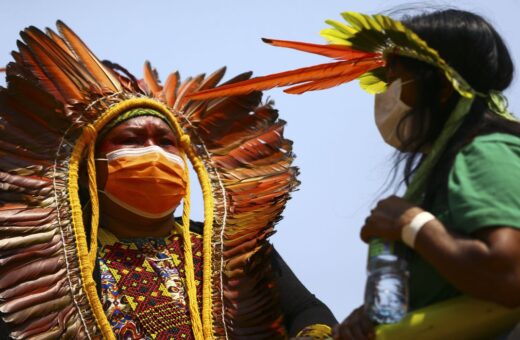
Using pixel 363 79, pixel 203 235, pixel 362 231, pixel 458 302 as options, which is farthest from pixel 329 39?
pixel 203 235

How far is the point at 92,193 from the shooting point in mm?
4906

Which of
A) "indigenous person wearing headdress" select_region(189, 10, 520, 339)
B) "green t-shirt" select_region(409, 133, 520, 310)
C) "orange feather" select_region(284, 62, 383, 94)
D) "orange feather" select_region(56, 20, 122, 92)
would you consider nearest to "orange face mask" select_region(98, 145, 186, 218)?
"orange feather" select_region(56, 20, 122, 92)

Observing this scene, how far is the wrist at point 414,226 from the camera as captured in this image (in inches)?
109

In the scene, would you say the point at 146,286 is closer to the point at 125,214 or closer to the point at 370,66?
the point at 125,214

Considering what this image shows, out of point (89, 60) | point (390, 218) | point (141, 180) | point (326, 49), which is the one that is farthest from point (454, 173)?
point (89, 60)

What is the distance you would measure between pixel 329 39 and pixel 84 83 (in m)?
1.84

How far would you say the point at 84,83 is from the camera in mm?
5117

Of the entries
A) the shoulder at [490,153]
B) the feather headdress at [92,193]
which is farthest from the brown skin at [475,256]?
the feather headdress at [92,193]

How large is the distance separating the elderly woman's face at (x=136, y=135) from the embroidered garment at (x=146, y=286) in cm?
40

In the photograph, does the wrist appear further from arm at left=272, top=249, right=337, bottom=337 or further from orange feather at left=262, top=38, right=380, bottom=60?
arm at left=272, top=249, right=337, bottom=337

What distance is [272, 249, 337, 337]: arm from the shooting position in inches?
191

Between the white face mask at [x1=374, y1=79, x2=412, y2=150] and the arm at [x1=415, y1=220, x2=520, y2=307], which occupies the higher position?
the white face mask at [x1=374, y1=79, x2=412, y2=150]

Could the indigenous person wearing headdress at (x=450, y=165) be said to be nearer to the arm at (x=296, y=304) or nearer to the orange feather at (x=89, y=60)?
the arm at (x=296, y=304)

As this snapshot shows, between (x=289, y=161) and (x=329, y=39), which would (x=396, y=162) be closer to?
(x=329, y=39)
